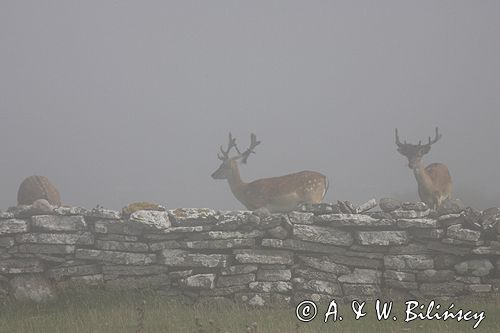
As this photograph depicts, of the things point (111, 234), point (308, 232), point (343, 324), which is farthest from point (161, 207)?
point (343, 324)

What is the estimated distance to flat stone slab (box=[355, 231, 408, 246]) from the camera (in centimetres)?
973

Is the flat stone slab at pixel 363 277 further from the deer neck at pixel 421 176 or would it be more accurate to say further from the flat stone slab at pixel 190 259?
the deer neck at pixel 421 176

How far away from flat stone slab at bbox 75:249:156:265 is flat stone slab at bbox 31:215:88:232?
447 millimetres

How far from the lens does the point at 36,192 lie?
11250mm

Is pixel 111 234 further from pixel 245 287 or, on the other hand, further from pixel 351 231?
pixel 351 231

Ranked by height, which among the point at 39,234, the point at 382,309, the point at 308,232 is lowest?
the point at 382,309

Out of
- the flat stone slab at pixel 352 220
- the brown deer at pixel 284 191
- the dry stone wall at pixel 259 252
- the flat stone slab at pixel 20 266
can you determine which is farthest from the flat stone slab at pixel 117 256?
the flat stone slab at pixel 352 220

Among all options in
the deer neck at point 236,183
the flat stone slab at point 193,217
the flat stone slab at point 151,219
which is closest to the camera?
the flat stone slab at point 151,219

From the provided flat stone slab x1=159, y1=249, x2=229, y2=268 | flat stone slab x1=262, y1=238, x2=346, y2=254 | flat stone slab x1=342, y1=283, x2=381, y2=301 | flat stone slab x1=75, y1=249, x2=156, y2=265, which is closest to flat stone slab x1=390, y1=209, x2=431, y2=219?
flat stone slab x1=262, y1=238, x2=346, y2=254

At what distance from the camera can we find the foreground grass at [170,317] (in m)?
7.56

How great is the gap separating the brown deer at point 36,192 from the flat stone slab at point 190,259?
9.90 feet

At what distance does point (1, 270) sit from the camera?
991cm

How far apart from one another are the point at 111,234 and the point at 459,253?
632 centimetres

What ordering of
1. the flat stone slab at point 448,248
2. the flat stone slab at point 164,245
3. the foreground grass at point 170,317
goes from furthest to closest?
the flat stone slab at point 164,245, the flat stone slab at point 448,248, the foreground grass at point 170,317
